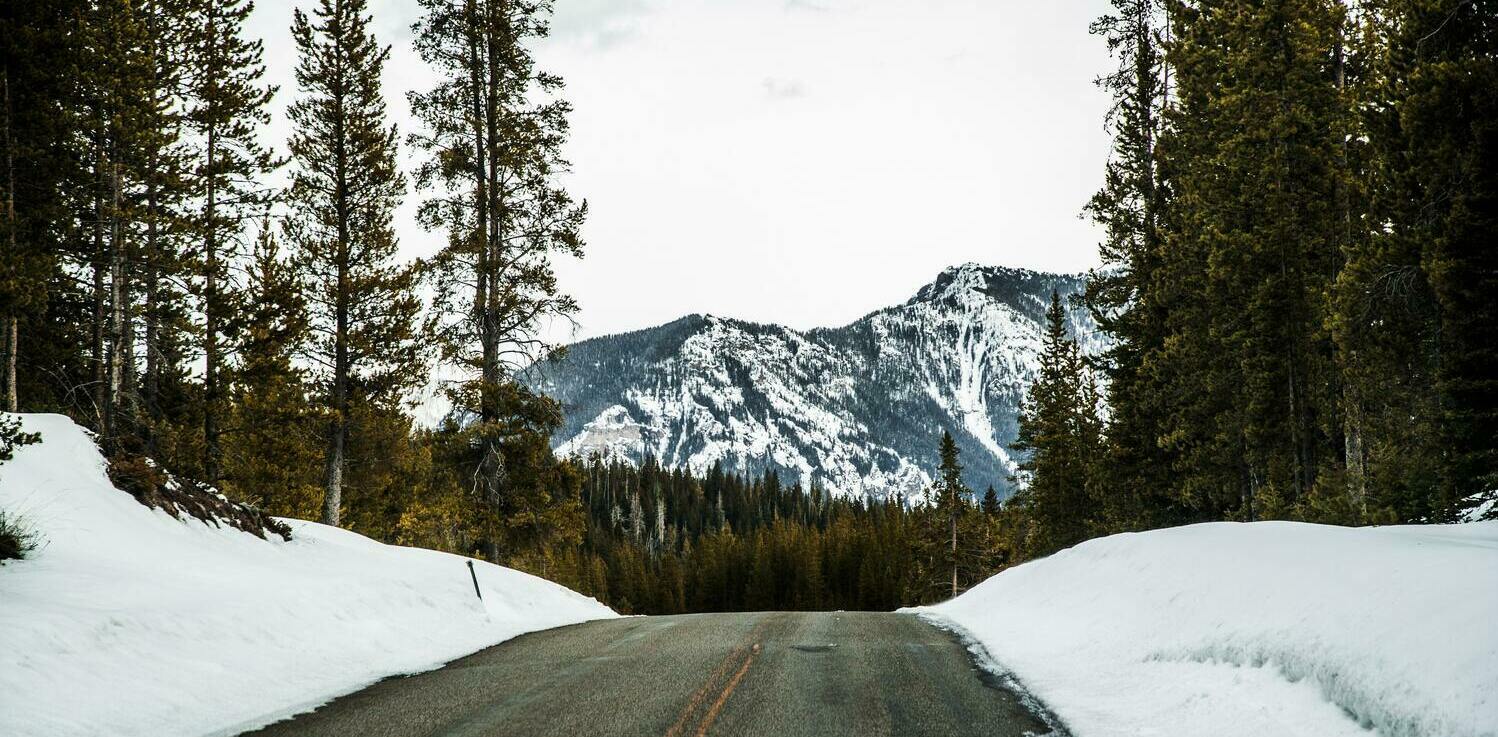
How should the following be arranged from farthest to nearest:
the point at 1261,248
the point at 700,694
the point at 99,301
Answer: the point at 1261,248 < the point at 99,301 < the point at 700,694

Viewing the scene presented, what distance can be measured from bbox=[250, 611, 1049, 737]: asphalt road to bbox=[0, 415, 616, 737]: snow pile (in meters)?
1.02

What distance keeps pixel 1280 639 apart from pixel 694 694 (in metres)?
5.65

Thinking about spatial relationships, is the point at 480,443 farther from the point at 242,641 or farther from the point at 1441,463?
the point at 1441,463

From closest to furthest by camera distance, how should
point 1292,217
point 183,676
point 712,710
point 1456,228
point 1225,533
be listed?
point 712,710 < point 183,676 < point 1225,533 < point 1456,228 < point 1292,217

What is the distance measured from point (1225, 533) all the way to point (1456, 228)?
8.15 m

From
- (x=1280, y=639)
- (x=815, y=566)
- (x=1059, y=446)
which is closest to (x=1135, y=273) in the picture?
(x=1059, y=446)

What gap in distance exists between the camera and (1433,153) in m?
15.8

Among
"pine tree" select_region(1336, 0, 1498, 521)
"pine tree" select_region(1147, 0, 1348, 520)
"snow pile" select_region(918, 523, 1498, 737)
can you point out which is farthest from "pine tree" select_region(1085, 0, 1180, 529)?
"snow pile" select_region(918, 523, 1498, 737)

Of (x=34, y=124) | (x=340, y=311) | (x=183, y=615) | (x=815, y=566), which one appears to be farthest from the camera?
(x=815, y=566)

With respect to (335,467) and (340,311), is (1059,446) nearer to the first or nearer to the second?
(335,467)

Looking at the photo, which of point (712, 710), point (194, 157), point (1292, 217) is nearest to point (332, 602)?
point (712, 710)

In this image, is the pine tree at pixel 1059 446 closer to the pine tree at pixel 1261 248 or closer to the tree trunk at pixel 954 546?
the tree trunk at pixel 954 546

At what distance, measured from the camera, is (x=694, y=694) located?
29.0 ft

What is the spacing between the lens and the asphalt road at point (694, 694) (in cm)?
765
